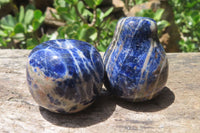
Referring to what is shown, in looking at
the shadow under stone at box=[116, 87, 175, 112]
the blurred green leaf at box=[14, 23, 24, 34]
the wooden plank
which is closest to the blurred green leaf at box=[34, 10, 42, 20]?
the blurred green leaf at box=[14, 23, 24, 34]

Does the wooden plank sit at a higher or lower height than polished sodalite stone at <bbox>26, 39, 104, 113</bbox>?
lower

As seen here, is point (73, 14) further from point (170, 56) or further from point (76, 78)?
point (76, 78)

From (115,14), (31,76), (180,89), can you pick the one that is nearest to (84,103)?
(31,76)

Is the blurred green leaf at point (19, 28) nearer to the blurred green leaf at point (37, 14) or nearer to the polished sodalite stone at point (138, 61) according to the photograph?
the blurred green leaf at point (37, 14)

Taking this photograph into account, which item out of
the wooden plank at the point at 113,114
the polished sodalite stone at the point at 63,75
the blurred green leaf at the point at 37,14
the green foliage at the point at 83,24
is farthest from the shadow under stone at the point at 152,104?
the blurred green leaf at the point at 37,14

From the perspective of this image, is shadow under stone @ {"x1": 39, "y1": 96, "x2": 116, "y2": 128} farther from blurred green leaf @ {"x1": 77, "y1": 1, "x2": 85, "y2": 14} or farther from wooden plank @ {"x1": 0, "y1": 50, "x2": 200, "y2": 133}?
blurred green leaf @ {"x1": 77, "y1": 1, "x2": 85, "y2": 14}
